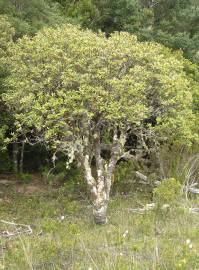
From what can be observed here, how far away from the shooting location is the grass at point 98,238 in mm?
9156

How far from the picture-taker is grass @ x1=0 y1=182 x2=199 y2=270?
9.16m

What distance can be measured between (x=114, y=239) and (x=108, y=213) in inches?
103

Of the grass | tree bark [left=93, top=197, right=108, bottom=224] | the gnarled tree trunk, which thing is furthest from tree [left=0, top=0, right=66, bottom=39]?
tree bark [left=93, top=197, right=108, bottom=224]

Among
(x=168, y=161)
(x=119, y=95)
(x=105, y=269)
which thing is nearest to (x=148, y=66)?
(x=119, y=95)

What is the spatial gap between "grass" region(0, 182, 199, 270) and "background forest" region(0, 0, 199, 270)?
0.03 m

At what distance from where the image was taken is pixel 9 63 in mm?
13633

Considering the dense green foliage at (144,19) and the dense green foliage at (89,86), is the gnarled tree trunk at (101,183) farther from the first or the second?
the dense green foliage at (144,19)

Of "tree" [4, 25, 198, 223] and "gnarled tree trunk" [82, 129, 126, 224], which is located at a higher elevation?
"tree" [4, 25, 198, 223]

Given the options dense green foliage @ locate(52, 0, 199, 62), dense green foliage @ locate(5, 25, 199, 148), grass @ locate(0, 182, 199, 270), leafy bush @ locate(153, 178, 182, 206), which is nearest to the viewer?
grass @ locate(0, 182, 199, 270)

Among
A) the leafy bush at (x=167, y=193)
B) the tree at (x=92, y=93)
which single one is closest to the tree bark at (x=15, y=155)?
the tree at (x=92, y=93)

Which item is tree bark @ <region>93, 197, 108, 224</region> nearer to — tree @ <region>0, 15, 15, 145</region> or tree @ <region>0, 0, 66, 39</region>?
tree @ <region>0, 15, 15, 145</region>

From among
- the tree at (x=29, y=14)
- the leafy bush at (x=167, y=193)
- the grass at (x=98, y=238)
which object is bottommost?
the grass at (x=98, y=238)

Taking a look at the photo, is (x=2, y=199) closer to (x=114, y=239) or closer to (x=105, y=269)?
(x=114, y=239)

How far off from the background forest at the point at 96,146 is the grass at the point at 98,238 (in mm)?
28
